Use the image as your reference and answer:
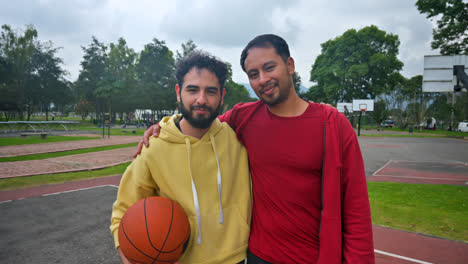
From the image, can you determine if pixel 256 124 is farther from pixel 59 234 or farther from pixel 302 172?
pixel 59 234

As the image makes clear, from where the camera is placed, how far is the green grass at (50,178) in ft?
24.8

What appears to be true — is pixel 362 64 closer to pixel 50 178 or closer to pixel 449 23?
pixel 449 23

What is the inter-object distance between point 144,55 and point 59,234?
163 ft

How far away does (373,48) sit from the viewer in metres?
42.2

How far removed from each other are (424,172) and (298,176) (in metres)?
11.5

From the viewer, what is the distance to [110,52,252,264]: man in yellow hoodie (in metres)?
1.87

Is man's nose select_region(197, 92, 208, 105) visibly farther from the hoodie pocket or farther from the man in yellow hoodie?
the hoodie pocket

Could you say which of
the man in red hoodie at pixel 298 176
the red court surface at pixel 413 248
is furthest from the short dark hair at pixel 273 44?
the red court surface at pixel 413 248

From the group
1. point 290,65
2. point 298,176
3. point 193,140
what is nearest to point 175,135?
point 193,140

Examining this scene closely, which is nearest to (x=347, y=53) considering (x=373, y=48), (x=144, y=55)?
(x=373, y=48)

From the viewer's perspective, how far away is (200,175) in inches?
75.7

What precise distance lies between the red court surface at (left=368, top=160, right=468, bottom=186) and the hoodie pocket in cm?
876

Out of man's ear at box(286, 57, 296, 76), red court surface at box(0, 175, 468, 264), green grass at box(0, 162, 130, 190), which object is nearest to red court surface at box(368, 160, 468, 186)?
red court surface at box(0, 175, 468, 264)

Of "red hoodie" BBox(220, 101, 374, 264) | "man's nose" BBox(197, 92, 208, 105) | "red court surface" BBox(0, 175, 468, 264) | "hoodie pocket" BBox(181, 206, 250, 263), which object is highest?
"man's nose" BBox(197, 92, 208, 105)
